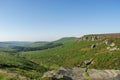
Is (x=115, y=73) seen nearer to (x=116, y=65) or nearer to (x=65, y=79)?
(x=65, y=79)

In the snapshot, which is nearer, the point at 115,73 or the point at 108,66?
the point at 115,73

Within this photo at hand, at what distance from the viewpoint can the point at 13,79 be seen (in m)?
76.9

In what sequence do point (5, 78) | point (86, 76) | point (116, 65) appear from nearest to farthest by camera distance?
point (5, 78) < point (86, 76) < point (116, 65)

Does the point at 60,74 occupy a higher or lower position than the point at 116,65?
higher

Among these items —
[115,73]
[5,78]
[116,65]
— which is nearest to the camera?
[5,78]

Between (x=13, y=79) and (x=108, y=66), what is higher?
(x=13, y=79)

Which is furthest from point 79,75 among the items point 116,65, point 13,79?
point 116,65

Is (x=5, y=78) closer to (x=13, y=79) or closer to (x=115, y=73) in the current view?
(x=13, y=79)

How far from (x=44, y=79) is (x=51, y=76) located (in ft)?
9.34

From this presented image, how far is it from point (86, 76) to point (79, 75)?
9.98 feet

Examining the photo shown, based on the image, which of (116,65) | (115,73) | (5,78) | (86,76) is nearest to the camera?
(5,78)

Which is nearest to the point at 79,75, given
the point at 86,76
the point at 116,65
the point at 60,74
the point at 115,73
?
the point at 86,76

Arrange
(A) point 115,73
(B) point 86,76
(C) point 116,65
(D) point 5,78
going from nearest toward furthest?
1. (D) point 5,78
2. (B) point 86,76
3. (A) point 115,73
4. (C) point 116,65

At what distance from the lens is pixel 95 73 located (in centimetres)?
9144
